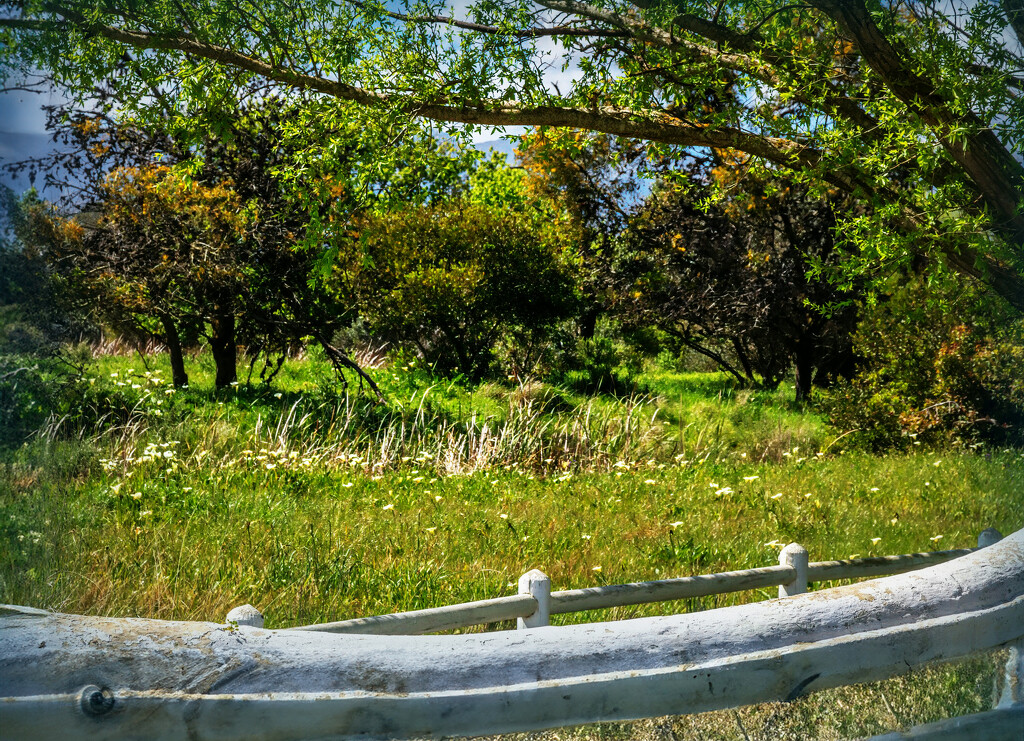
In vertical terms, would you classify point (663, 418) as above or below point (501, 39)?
below

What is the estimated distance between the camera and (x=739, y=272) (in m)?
15.1

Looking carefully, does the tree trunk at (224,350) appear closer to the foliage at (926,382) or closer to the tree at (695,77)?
the tree at (695,77)

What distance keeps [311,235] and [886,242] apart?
3.07 m

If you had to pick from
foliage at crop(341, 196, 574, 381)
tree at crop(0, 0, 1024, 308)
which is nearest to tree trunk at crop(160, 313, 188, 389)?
foliage at crop(341, 196, 574, 381)

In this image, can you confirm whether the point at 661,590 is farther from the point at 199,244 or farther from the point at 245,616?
the point at 199,244

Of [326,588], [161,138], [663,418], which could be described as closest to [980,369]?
[663,418]

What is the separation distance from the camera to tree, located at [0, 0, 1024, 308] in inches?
171

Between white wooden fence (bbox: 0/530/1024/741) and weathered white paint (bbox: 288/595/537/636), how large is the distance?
74cm

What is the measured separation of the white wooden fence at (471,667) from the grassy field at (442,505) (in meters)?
0.60

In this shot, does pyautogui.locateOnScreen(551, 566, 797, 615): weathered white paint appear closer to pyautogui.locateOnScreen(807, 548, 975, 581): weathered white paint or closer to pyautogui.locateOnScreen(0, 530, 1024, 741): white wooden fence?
pyautogui.locateOnScreen(807, 548, 975, 581): weathered white paint

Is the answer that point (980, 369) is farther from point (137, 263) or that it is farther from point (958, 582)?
point (137, 263)

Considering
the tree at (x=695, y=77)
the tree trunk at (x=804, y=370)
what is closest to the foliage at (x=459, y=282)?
the tree trunk at (x=804, y=370)

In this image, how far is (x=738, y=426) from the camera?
12.0 m

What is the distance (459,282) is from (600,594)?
30.2ft
